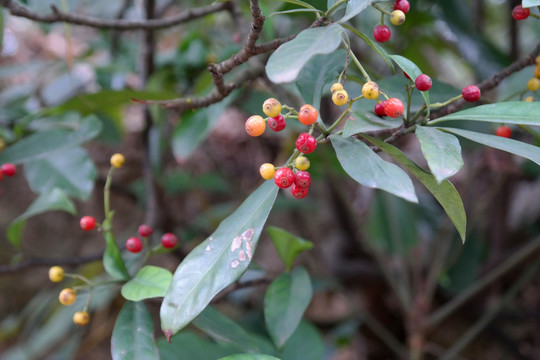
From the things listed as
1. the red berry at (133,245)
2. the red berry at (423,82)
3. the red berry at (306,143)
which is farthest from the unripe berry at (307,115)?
the red berry at (133,245)

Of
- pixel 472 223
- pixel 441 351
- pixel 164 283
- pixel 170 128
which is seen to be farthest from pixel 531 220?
pixel 164 283

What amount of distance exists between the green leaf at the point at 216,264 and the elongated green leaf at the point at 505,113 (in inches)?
9.0

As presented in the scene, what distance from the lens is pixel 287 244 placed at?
0.73 m

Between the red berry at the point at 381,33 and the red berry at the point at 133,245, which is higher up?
the red berry at the point at 381,33

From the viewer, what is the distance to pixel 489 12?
192 centimetres

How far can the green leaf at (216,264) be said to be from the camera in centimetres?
46

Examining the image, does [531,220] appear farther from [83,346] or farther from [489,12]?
[83,346]

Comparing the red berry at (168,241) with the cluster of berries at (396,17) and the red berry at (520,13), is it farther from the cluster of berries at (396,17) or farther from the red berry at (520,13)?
the red berry at (520,13)

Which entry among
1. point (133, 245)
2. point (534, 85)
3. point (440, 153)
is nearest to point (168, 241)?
point (133, 245)

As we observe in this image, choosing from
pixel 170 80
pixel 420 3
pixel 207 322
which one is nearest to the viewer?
pixel 207 322

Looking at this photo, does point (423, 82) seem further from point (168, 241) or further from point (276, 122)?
point (168, 241)

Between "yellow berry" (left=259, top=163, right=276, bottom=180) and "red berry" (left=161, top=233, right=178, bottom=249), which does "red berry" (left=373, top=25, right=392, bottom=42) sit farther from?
"red berry" (left=161, top=233, right=178, bottom=249)

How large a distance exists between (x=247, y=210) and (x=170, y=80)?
2.77 feet

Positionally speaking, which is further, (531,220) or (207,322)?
(531,220)
